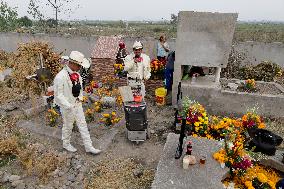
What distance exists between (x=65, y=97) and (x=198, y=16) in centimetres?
466

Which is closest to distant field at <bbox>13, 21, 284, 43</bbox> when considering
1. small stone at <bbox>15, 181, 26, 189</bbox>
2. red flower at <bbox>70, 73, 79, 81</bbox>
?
red flower at <bbox>70, 73, 79, 81</bbox>

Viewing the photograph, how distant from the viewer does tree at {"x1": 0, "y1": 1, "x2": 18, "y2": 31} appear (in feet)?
74.6

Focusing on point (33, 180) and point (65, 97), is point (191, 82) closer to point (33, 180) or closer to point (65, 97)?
point (65, 97)

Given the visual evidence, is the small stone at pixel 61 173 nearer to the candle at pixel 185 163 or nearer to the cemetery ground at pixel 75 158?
the cemetery ground at pixel 75 158

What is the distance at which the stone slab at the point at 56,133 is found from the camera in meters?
7.57

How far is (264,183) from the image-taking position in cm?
584

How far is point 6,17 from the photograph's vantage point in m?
23.3

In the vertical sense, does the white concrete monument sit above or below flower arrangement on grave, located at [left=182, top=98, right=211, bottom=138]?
above

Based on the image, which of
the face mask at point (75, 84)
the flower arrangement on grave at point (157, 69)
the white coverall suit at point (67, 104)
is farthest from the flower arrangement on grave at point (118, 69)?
the face mask at point (75, 84)

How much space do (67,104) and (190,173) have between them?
10.2 feet

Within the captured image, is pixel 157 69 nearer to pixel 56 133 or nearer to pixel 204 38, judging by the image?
pixel 204 38

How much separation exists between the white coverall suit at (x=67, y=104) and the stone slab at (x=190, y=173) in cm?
215

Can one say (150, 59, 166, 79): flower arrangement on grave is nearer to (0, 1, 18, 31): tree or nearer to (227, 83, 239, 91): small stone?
(227, 83, 239, 91): small stone

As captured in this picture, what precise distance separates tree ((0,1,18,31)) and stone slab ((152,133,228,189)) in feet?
70.5
